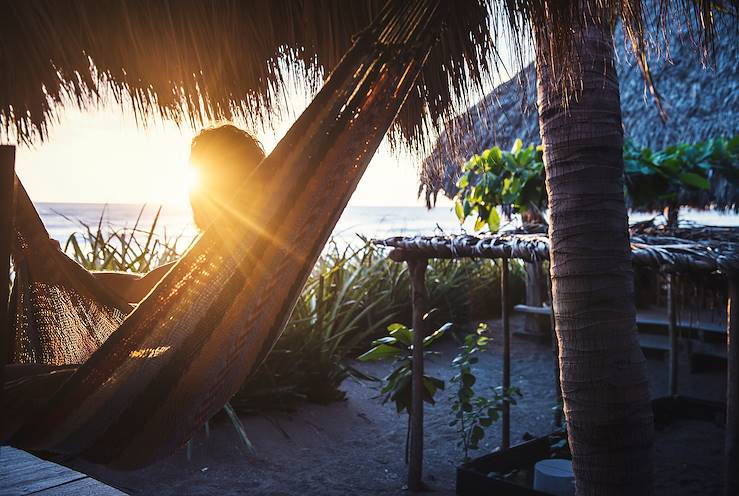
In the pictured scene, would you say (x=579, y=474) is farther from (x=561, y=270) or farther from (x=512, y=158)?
(x=512, y=158)

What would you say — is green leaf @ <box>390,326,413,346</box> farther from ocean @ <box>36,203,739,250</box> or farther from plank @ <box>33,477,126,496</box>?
ocean @ <box>36,203,739,250</box>

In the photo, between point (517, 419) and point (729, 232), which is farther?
point (517, 419)

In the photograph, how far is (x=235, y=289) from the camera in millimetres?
972

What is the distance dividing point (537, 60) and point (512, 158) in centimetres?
214

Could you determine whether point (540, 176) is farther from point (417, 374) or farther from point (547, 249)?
point (547, 249)

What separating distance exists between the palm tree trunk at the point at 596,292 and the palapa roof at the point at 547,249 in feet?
2.00

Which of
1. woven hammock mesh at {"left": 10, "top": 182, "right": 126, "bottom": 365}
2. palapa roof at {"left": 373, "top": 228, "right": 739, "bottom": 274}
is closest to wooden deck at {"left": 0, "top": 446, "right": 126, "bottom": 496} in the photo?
woven hammock mesh at {"left": 10, "top": 182, "right": 126, "bottom": 365}

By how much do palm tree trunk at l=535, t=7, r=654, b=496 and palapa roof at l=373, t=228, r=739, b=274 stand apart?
2.00 ft

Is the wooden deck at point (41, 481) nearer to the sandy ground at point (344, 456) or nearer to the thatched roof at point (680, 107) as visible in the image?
the sandy ground at point (344, 456)

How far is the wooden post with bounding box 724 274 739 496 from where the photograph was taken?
1988 millimetres

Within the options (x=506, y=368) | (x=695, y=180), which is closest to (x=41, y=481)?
(x=506, y=368)

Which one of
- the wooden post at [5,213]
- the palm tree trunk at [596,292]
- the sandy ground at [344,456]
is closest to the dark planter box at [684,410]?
the sandy ground at [344,456]

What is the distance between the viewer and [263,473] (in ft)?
8.52

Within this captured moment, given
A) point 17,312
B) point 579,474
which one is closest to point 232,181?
point 17,312
